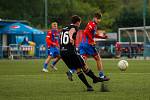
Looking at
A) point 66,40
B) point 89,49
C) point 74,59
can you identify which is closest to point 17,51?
point 89,49

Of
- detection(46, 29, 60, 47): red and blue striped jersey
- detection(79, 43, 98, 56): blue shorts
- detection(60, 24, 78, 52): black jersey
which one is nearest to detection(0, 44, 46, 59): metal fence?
detection(46, 29, 60, 47): red and blue striped jersey

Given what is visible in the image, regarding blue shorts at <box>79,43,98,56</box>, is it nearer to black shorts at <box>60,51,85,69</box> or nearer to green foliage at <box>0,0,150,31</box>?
black shorts at <box>60,51,85,69</box>

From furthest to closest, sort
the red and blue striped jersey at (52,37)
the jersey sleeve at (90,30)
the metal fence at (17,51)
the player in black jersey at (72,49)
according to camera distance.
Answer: the metal fence at (17,51), the red and blue striped jersey at (52,37), the jersey sleeve at (90,30), the player in black jersey at (72,49)

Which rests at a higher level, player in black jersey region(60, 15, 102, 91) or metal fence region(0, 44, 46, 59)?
player in black jersey region(60, 15, 102, 91)

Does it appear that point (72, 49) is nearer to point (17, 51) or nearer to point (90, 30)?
point (90, 30)

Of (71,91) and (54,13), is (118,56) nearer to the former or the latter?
(54,13)

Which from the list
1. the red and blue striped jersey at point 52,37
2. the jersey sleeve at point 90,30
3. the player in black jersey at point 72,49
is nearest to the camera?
the player in black jersey at point 72,49

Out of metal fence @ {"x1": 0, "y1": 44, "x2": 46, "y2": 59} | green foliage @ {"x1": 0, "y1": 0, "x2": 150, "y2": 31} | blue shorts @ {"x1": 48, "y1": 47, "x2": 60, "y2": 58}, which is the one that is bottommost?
metal fence @ {"x1": 0, "y1": 44, "x2": 46, "y2": 59}

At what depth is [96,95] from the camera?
13133 millimetres

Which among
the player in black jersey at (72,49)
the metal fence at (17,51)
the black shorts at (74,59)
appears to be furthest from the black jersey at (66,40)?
the metal fence at (17,51)

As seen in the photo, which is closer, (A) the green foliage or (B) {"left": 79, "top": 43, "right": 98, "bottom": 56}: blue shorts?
(B) {"left": 79, "top": 43, "right": 98, "bottom": 56}: blue shorts

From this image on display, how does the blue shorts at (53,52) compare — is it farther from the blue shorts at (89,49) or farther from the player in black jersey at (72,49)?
the player in black jersey at (72,49)

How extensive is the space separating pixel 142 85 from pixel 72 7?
206ft

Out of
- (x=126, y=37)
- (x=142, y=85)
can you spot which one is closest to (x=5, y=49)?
(x=126, y=37)
